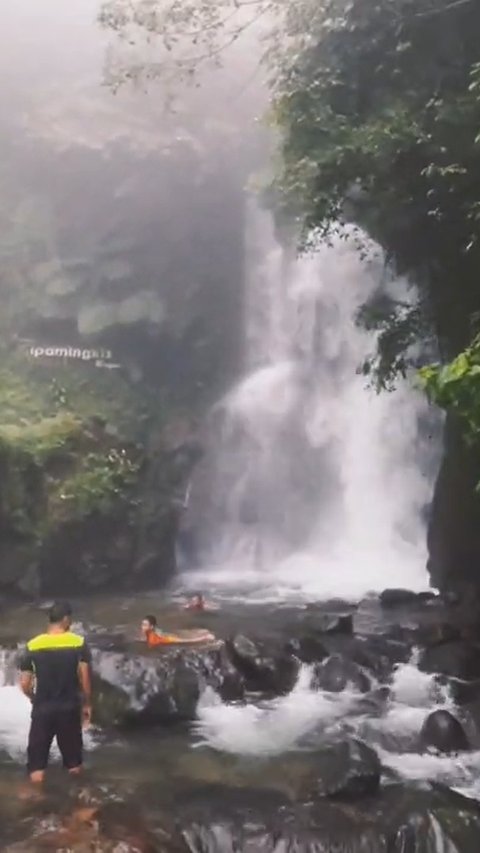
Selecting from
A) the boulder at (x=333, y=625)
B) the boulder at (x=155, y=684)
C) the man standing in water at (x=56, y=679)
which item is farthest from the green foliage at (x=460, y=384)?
the boulder at (x=333, y=625)

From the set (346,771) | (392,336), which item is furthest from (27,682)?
(392,336)

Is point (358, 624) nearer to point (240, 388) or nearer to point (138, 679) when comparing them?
point (138, 679)

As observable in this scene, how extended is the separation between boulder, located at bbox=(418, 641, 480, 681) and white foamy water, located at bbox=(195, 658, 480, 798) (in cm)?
26

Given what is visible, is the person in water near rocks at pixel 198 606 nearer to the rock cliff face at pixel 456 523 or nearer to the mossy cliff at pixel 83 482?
the mossy cliff at pixel 83 482

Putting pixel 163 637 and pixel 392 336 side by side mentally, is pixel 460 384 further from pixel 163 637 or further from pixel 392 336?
pixel 392 336

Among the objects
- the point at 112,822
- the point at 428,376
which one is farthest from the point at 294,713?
the point at 428,376

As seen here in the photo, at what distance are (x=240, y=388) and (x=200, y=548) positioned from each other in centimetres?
467

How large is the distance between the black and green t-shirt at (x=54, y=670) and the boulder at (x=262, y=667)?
4153mm

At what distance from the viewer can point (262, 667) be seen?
10.8 metres

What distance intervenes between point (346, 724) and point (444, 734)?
1198 mm

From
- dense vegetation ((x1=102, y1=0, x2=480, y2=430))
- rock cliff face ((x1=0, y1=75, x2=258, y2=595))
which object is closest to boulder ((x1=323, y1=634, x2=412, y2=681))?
dense vegetation ((x1=102, y1=0, x2=480, y2=430))

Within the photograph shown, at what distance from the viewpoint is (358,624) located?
1362 cm

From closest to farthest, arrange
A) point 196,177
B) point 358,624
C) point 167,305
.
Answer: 1. point 358,624
2. point 167,305
3. point 196,177

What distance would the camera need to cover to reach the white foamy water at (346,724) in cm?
846
